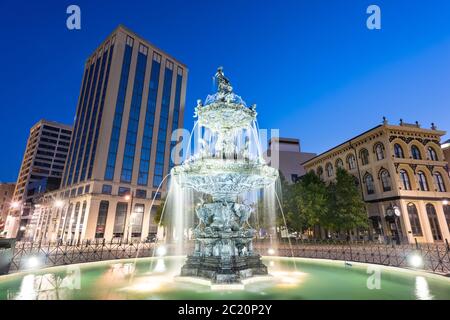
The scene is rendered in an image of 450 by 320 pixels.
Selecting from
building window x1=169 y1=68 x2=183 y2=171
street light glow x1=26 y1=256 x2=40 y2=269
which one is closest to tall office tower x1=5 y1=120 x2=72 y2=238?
building window x1=169 y1=68 x2=183 y2=171

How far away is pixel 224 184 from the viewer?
11719 mm

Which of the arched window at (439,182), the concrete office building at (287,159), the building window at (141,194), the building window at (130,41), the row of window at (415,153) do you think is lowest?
the arched window at (439,182)

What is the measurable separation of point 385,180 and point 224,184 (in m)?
34.0

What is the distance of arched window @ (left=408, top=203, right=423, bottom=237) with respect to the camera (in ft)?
107

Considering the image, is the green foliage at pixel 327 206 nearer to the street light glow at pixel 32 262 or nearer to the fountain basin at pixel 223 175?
the fountain basin at pixel 223 175

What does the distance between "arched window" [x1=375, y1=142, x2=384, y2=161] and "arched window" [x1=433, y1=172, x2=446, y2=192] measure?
26.5 ft

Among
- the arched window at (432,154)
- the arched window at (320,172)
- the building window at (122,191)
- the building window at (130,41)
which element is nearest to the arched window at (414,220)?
the arched window at (432,154)

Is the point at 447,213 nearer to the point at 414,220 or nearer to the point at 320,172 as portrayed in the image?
the point at 414,220

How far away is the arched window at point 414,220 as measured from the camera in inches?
1283

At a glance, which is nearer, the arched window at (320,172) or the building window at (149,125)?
the arched window at (320,172)

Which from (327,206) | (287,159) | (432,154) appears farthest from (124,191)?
(432,154)

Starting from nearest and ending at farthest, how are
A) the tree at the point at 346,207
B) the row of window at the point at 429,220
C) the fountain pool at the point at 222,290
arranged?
the fountain pool at the point at 222,290
the tree at the point at 346,207
the row of window at the point at 429,220
